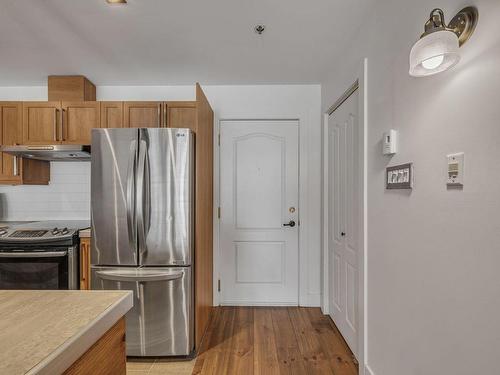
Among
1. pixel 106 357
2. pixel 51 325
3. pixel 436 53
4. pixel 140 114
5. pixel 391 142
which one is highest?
pixel 140 114

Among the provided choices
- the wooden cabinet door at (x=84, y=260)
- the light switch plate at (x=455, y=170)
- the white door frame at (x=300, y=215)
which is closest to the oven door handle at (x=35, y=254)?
the wooden cabinet door at (x=84, y=260)

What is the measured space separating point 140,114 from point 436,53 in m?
2.41

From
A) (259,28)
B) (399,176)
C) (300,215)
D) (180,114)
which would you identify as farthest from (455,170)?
(180,114)

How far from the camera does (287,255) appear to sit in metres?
2.99

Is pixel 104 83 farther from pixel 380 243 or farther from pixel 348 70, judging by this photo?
pixel 380 243

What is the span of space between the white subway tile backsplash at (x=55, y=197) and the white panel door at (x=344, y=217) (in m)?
2.62

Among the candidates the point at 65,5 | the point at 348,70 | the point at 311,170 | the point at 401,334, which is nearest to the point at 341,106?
the point at 348,70

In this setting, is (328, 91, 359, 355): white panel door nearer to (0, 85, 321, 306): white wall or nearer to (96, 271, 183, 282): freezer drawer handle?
(0, 85, 321, 306): white wall

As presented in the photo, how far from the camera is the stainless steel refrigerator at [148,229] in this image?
203cm

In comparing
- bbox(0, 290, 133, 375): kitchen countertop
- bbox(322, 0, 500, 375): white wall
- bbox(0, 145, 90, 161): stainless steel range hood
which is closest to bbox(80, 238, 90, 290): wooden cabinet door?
bbox(0, 145, 90, 161): stainless steel range hood

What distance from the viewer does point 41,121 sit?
2.63 metres

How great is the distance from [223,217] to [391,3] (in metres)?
2.29

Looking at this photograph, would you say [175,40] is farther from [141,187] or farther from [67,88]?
[67,88]

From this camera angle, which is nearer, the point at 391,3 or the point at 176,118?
the point at 391,3
